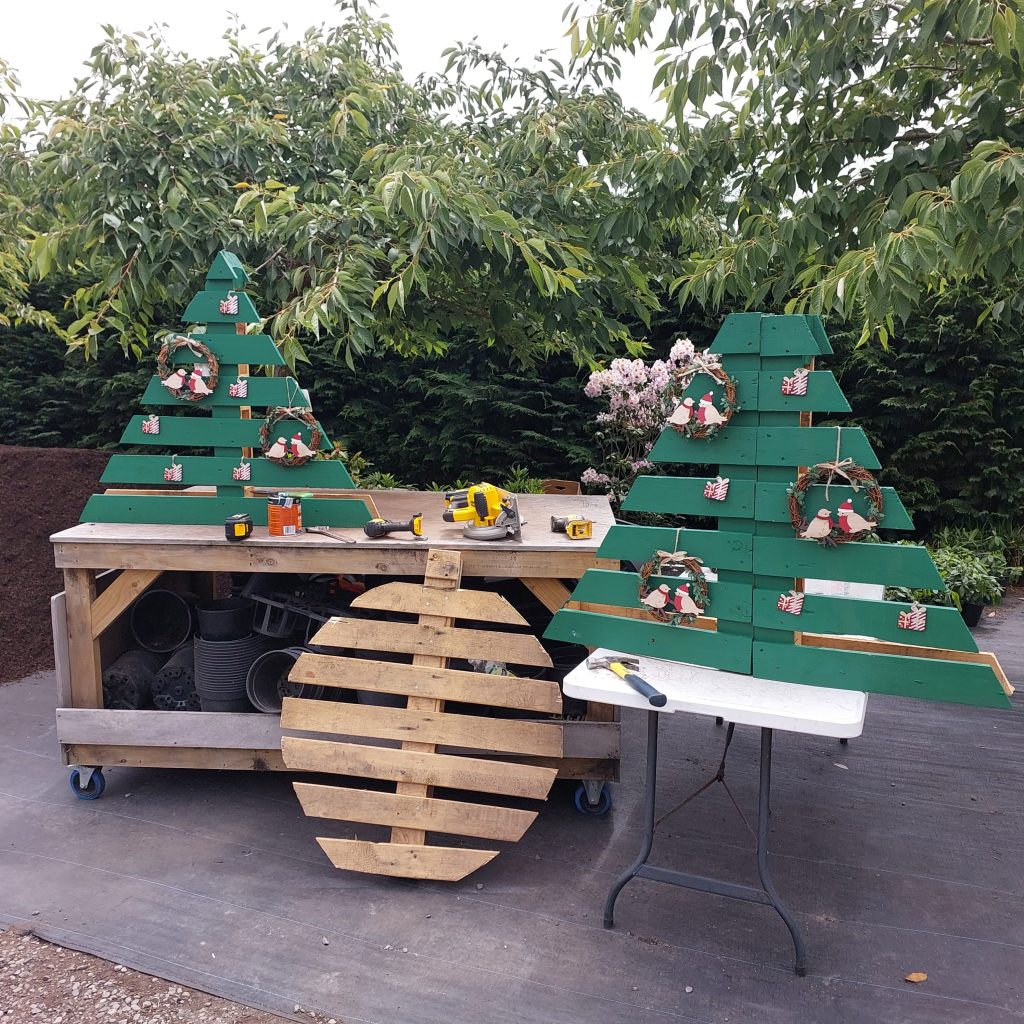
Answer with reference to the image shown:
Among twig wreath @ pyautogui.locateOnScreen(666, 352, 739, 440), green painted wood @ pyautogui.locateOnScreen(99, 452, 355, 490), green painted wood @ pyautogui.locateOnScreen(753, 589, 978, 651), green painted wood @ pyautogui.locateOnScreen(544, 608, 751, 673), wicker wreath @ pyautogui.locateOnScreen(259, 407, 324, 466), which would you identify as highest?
twig wreath @ pyautogui.locateOnScreen(666, 352, 739, 440)

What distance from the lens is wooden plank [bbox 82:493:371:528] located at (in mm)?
3303

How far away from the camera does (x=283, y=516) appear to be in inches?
126

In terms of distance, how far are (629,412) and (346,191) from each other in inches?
116

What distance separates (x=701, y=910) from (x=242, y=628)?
2114 mm

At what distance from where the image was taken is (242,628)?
11.6ft

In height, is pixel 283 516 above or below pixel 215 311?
below

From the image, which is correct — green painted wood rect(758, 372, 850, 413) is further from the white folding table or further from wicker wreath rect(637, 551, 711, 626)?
the white folding table

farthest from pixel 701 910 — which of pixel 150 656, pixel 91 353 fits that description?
pixel 91 353

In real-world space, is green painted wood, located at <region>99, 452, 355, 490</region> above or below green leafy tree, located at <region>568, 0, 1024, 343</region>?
below

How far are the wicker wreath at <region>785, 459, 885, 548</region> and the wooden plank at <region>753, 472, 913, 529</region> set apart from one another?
2 cm

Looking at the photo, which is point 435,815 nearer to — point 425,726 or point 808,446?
point 425,726

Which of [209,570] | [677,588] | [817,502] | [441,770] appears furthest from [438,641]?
[817,502]

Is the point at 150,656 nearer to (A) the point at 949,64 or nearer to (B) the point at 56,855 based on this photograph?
(B) the point at 56,855

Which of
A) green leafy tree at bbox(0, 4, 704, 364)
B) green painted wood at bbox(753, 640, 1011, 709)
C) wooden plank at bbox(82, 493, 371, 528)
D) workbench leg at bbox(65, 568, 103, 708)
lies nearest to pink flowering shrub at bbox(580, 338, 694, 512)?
green leafy tree at bbox(0, 4, 704, 364)
